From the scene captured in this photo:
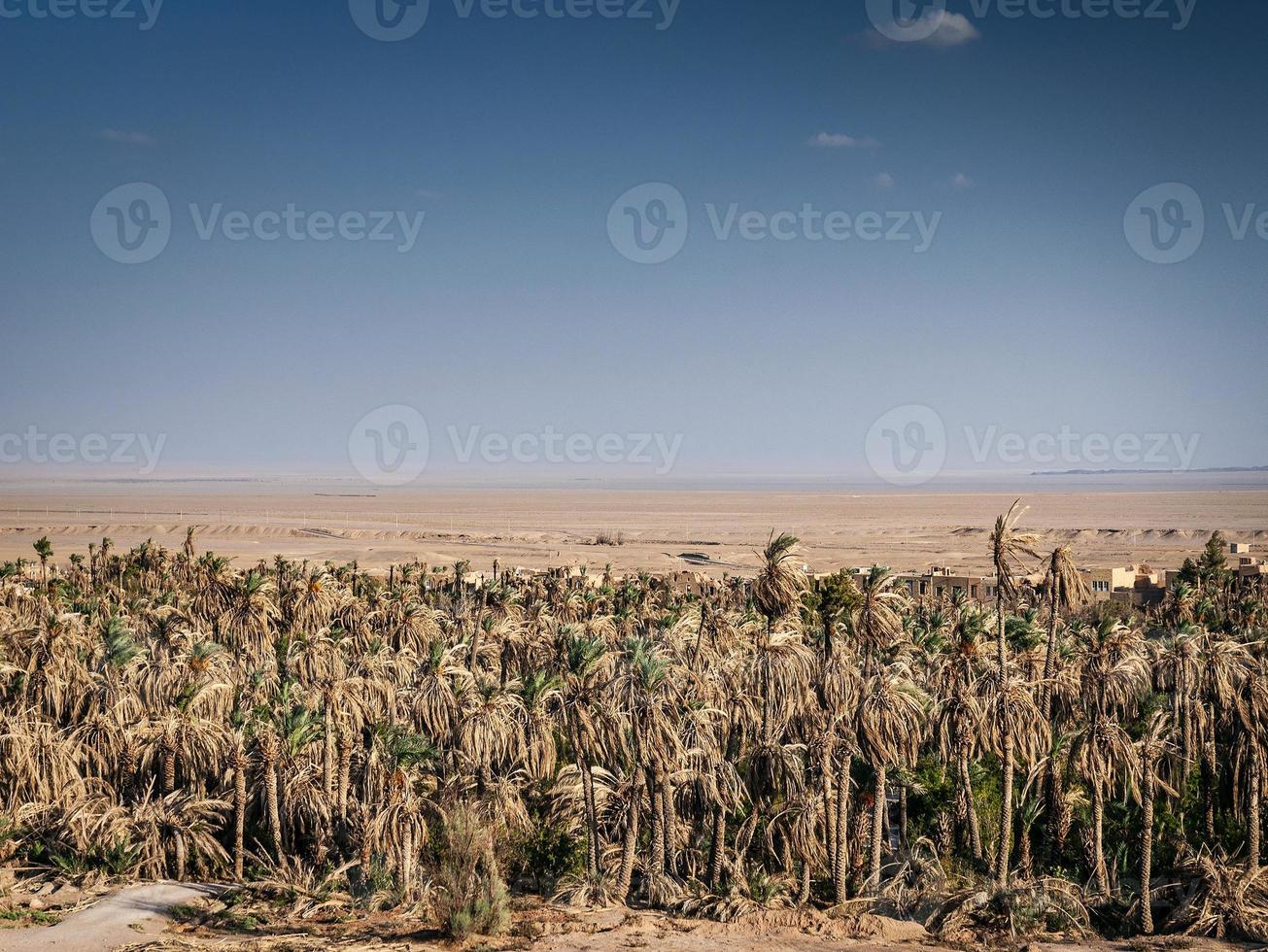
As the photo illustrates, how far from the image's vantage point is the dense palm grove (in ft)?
80.2

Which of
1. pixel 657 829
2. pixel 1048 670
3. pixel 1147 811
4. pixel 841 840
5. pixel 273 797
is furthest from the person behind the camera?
pixel 1048 670

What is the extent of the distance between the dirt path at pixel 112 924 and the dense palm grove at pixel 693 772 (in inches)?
64.1

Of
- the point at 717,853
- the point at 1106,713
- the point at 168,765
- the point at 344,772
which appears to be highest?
the point at 1106,713

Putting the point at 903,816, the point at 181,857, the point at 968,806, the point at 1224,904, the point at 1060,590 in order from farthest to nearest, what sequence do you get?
the point at 1060,590 < the point at 903,816 < the point at 968,806 < the point at 181,857 < the point at 1224,904

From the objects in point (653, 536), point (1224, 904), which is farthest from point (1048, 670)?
point (653, 536)

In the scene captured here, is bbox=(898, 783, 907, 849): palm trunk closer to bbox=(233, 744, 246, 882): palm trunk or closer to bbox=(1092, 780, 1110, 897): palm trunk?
bbox=(1092, 780, 1110, 897): palm trunk

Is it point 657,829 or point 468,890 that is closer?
point 468,890

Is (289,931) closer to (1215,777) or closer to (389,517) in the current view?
(1215,777)

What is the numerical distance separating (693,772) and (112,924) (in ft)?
44.4

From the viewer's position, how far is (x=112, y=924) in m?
22.8

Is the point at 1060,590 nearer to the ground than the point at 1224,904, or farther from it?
farther from it

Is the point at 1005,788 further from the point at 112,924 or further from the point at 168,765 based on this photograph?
the point at 168,765

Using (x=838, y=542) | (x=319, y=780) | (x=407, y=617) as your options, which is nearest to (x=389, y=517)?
(x=838, y=542)

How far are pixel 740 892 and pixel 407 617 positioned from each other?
71.6 ft
